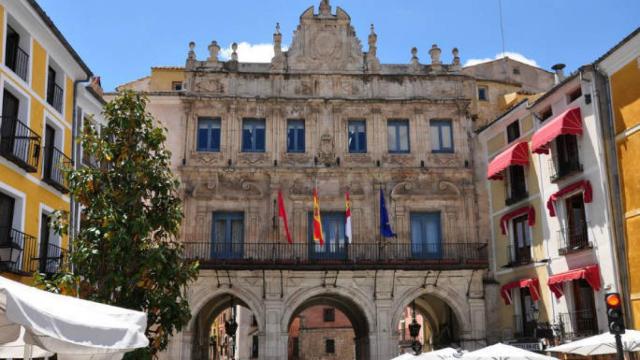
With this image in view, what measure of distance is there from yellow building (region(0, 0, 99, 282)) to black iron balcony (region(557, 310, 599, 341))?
14.4m

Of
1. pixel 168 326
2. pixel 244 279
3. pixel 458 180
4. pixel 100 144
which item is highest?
pixel 458 180

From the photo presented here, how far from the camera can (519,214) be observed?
77.4 feet

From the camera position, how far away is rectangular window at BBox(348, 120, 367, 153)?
86.5 ft

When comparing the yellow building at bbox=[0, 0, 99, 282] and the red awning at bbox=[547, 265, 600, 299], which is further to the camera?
the red awning at bbox=[547, 265, 600, 299]

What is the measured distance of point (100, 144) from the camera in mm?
12836

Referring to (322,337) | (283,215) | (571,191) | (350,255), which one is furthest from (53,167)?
(322,337)

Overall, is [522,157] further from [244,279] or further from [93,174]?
[93,174]

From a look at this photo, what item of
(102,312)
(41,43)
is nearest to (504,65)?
(41,43)

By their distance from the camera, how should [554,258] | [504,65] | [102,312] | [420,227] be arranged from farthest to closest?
[504,65]
[420,227]
[554,258]
[102,312]

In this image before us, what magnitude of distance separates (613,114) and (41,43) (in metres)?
15.8

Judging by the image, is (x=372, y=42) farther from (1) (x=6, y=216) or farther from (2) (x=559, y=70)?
(1) (x=6, y=216)

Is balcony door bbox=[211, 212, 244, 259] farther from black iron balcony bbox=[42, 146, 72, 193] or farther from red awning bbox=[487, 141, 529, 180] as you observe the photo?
red awning bbox=[487, 141, 529, 180]

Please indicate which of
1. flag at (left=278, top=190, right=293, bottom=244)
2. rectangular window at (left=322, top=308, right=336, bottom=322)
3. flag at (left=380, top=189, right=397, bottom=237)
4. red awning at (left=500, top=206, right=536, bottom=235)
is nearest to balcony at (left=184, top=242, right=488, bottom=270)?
flag at (left=278, top=190, right=293, bottom=244)

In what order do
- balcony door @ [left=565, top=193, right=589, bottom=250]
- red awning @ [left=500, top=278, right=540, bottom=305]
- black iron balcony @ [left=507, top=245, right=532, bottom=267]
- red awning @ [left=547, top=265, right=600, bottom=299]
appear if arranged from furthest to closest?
black iron balcony @ [left=507, top=245, right=532, bottom=267], red awning @ [left=500, top=278, right=540, bottom=305], balcony door @ [left=565, top=193, right=589, bottom=250], red awning @ [left=547, top=265, right=600, bottom=299]
